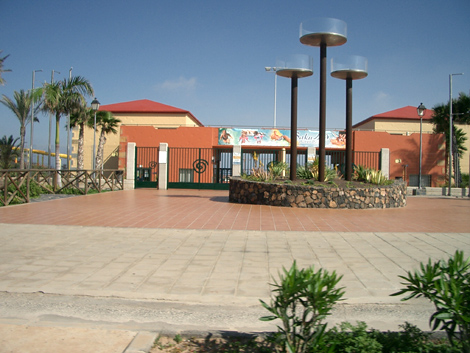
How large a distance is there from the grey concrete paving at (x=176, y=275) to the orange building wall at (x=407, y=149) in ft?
89.2

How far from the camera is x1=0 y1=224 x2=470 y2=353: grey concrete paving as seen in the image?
3.78 meters

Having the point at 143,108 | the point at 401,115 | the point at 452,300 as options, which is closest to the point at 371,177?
the point at 452,300

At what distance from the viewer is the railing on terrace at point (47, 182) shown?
12230mm

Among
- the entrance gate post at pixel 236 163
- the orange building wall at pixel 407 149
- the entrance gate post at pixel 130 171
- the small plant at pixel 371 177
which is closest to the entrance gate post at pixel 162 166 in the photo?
the entrance gate post at pixel 130 171

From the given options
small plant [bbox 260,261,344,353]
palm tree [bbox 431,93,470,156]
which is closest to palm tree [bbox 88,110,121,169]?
palm tree [bbox 431,93,470,156]

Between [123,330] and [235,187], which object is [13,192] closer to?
[235,187]

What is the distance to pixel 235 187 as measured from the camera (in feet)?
48.1

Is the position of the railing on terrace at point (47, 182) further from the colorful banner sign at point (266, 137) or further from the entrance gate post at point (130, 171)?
the colorful banner sign at point (266, 137)

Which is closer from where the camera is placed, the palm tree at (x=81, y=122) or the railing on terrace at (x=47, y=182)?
the railing on terrace at (x=47, y=182)

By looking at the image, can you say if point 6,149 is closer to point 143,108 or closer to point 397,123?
point 143,108

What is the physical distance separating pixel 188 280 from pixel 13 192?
10.00 m

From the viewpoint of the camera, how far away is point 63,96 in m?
22.6

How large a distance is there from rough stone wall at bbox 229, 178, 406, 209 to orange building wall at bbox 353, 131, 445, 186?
21.3 metres

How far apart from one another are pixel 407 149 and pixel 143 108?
27.2m
